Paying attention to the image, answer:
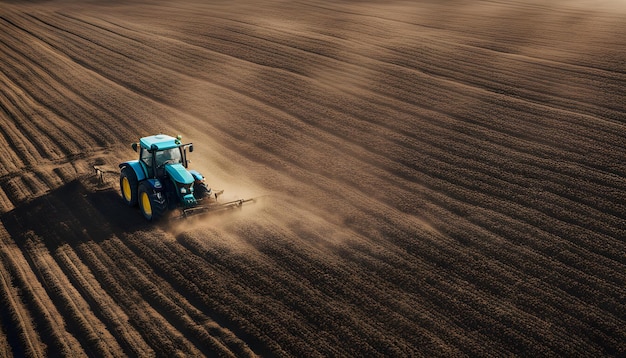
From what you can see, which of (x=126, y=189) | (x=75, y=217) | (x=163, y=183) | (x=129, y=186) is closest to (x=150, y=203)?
(x=163, y=183)

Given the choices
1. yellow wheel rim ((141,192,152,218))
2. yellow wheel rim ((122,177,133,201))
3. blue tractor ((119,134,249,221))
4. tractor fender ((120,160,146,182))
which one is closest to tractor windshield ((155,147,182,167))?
blue tractor ((119,134,249,221))

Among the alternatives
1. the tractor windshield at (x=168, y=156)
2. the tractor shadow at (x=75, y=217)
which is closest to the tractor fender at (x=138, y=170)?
the tractor windshield at (x=168, y=156)

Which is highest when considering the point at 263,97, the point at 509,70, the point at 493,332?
the point at 509,70

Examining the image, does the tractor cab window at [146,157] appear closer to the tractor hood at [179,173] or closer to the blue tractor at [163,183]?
the blue tractor at [163,183]

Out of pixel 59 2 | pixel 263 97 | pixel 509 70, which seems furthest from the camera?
pixel 59 2

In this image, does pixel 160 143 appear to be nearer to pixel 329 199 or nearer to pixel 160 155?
pixel 160 155

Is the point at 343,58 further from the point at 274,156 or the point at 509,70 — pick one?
the point at 274,156

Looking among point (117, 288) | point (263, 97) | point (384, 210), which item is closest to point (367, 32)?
point (263, 97)
